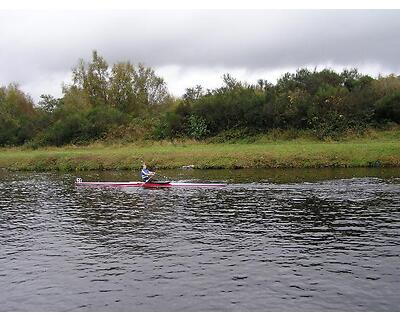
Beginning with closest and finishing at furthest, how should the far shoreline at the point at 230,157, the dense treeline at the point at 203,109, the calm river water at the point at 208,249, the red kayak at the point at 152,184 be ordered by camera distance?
1. the calm river water at the point at 208,249
2. the red kayak at the point at 152,184
3. the far shoreline at the point at 230,157
4. the dense treeline at the point at 203,109

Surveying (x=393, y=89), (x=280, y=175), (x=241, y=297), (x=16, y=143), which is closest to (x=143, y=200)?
(x=280, y=175)

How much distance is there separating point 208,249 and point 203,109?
160ft

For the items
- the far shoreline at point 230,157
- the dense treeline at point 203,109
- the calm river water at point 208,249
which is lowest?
the calm river water at point 208,249

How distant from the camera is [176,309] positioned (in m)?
12.9

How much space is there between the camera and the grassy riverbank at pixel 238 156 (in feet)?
148

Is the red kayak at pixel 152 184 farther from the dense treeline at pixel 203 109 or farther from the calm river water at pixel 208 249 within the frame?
the dense treeline at pixel 203 109

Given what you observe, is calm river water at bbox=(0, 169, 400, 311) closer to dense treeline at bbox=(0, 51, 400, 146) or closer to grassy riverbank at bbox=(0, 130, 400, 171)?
grassy riverbank at bbox=(0, 130, 400, 171)

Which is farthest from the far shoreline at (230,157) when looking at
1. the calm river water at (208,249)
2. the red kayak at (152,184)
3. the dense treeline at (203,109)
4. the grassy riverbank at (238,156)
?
the red kayak at (152,184)

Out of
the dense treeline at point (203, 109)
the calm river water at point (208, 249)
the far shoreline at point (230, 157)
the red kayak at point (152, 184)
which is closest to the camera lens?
the calm river water at point (208, 249)

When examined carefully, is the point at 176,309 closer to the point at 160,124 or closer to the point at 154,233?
the point at 154,233

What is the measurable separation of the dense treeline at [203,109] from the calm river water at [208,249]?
26504mm

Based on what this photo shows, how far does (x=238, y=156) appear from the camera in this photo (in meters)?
A: 48.8

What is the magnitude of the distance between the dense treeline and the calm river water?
2650 cm

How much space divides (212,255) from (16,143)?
6741 centimetres
